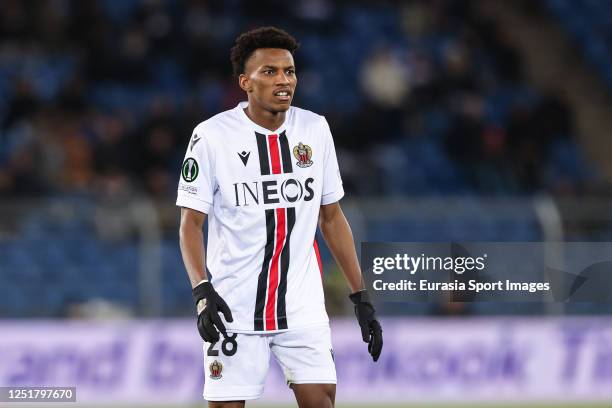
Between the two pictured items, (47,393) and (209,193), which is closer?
(209,193)

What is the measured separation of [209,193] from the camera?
17.9 feet

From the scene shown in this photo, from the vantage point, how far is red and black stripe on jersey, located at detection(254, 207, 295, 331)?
546cm

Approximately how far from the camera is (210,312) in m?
5.21

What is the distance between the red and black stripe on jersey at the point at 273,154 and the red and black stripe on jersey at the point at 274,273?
18cm

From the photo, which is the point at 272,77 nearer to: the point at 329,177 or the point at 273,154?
the point at 273,154

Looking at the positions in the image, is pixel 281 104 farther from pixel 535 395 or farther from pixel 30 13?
pixel 30 13

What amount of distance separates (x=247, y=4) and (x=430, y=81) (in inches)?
105

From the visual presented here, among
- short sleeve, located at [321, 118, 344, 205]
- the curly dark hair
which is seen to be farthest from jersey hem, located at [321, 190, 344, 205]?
the curly dark hair

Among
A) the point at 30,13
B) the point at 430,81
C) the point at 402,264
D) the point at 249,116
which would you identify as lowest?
the point at 402,264

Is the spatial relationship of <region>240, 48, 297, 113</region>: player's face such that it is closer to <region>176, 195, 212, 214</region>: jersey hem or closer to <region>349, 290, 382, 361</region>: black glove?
<region>176, 195, 212, 214</region>: jersey hem

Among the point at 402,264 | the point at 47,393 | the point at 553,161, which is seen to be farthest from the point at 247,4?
the point at 402,264

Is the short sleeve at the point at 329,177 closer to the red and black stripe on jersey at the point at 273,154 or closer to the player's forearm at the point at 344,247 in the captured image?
the player's forearm at the point at 344,247

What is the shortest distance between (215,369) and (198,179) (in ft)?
2.74

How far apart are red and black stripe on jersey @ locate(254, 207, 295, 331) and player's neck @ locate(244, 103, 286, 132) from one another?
397 millimetres
